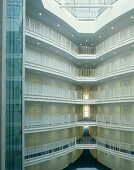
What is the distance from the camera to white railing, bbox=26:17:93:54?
28247 mm

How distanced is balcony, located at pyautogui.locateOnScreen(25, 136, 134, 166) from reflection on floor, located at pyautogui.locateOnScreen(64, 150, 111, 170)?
219cm

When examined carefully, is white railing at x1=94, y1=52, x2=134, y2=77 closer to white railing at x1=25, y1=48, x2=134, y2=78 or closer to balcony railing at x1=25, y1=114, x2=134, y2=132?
white railing at x1=25, y1=48, x2=134, y2=78

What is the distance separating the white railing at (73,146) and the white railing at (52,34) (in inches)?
409

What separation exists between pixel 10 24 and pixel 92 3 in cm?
1468

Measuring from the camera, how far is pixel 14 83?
73.4ft

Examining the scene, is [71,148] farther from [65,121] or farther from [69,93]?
[69,93]

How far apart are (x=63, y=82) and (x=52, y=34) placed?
6.56 m

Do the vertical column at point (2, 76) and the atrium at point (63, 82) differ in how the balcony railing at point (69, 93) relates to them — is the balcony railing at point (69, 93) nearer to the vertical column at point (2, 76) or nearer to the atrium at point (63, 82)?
the atrium at point (63, 82)

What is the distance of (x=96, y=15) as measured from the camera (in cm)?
3634

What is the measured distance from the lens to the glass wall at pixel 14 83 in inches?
859

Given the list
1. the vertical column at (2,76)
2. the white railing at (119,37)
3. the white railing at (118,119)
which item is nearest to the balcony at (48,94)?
the white railing at (118,119)

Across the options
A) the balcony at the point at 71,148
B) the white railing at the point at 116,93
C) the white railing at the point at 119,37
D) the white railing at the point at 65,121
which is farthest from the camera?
the white railing at the point at 116,93

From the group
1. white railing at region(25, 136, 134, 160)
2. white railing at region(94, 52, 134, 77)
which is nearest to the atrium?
white railing at region(25, 136, 134, 160)

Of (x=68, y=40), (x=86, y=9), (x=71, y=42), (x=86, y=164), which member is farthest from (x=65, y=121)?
(x=86, y=9)
